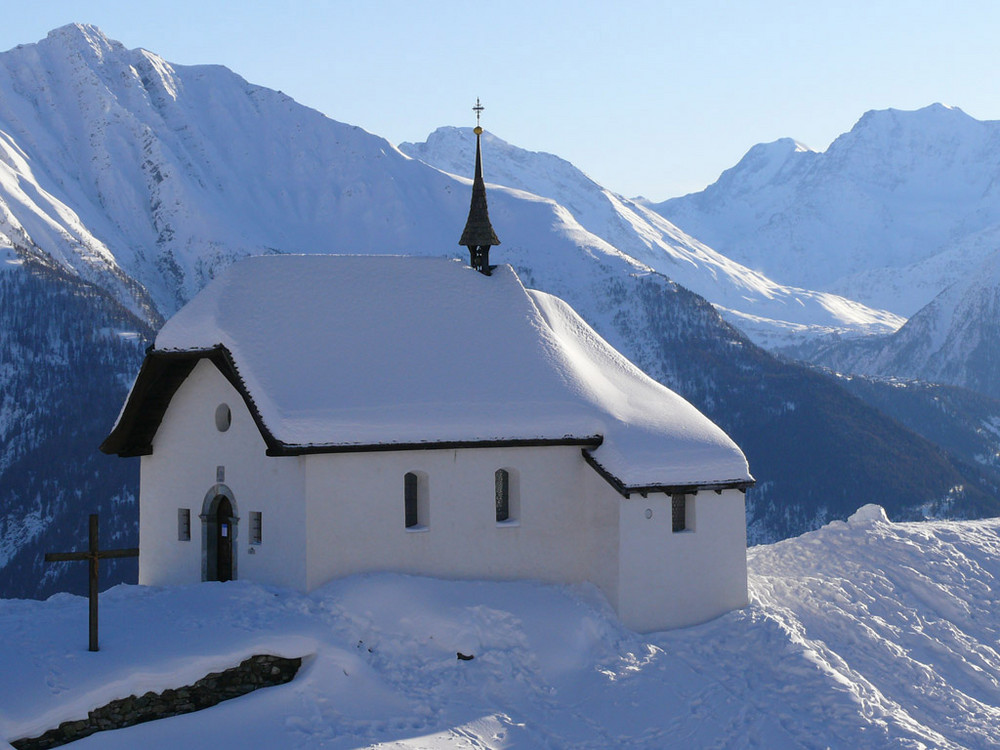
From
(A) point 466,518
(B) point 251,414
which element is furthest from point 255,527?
(A) point 466,518

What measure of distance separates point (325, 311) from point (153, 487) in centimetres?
671

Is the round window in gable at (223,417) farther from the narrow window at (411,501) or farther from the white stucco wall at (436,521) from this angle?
the narrow window at (411,501)

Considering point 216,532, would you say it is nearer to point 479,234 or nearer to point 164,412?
point 164,412

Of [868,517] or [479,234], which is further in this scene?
[868,517]

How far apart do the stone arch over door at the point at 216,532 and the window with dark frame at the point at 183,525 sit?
0.87m

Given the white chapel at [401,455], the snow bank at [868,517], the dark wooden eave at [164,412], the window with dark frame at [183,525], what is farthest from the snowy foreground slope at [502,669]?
the snow bank at [868,517]

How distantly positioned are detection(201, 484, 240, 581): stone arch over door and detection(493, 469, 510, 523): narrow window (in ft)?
22.8

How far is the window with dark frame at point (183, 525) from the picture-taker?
111 feet

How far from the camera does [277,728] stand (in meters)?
25.8

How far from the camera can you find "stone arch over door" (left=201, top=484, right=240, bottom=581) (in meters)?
32.8

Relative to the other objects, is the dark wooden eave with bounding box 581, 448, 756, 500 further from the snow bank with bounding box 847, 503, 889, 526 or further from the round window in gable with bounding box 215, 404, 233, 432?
the snow bank with bounding box 847, 503, 889, 526

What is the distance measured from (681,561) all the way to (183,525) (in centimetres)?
1325

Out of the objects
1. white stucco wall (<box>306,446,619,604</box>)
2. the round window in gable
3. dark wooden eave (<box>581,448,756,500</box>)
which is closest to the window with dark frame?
the round window in gable

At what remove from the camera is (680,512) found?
113 feet
